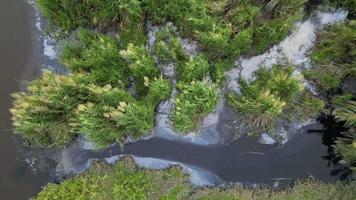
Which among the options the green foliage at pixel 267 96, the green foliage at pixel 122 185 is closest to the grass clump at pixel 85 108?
the green foliage at pixel 122 185

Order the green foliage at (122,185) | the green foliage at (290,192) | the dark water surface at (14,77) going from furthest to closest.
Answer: the dark water surface at (14,77), the green foliage at (290,192), the green foliage at (122,185)

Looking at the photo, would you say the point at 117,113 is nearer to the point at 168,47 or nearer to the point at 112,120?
the point at 112,120

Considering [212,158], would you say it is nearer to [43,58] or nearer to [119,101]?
[119,101]

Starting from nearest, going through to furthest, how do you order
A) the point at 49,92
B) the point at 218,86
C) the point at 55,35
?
the point at 49,92 < the point at 218,86 < the point at 55,35

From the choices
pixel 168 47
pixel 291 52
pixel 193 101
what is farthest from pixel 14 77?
pixel 291 52

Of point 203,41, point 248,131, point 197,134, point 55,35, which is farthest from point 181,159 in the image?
point 55,35

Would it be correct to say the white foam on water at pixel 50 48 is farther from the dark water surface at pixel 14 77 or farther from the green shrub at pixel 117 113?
the green shrub at pixel 117 113

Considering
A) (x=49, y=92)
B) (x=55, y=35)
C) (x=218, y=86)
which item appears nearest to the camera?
(x=49, y=92)
